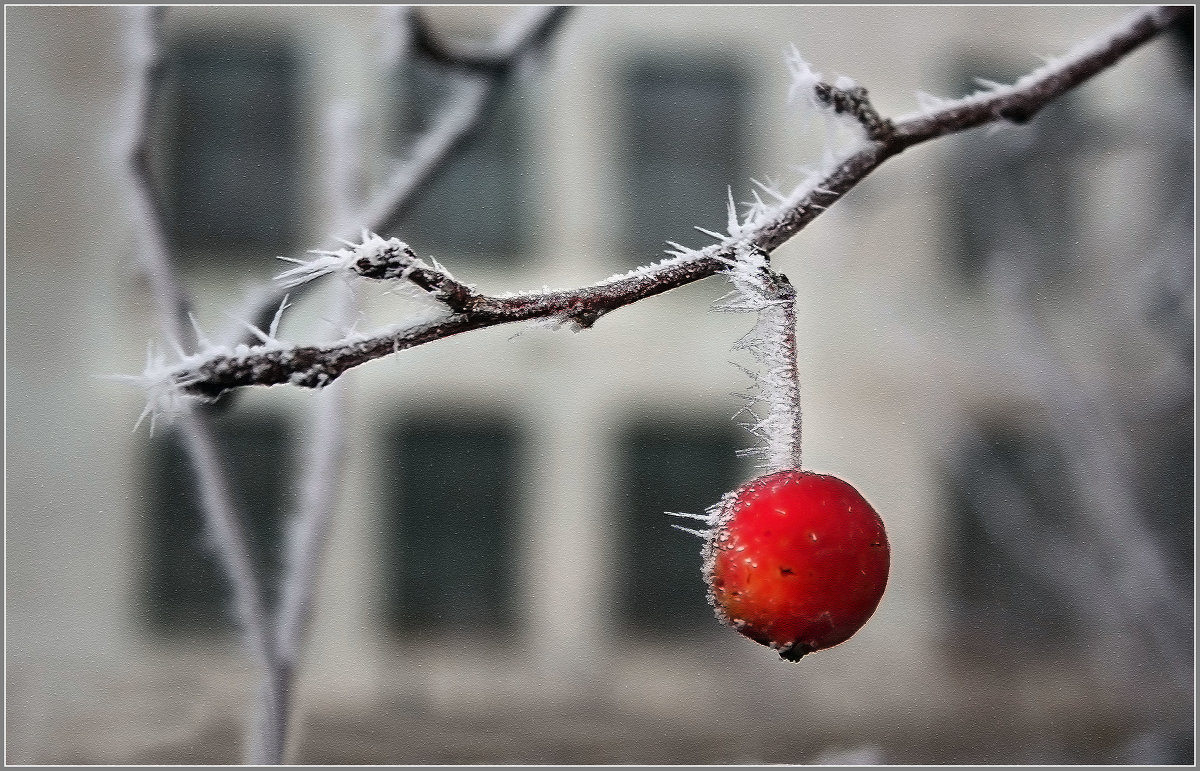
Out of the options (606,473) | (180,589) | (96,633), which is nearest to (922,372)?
(606,473)

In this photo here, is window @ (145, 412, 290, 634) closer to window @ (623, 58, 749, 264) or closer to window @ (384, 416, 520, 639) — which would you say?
window @ (384, 416, 520, 639)

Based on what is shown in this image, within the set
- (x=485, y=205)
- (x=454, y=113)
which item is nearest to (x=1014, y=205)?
(x=454, y=113)

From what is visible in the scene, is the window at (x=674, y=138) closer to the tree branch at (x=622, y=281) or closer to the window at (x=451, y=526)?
the window at (x=451, y=526)

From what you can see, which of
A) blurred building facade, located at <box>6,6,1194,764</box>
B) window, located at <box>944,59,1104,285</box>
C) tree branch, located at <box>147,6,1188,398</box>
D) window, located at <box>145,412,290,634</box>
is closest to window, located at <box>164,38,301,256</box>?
blurred building facade, located at <box>6,6,1194,764</box>

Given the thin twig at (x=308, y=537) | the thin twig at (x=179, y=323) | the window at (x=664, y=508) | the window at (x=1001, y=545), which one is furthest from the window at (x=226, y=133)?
the thin twig at (x=308, y=537)

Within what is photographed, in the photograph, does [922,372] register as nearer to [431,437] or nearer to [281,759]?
[431,437]

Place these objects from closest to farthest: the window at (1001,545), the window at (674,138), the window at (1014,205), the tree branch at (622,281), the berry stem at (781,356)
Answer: the tree branch at (622,281) → the berry stem at (781,356) → the window at (1014,205) → the window at (1001,545) → the window at (674,138)
